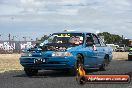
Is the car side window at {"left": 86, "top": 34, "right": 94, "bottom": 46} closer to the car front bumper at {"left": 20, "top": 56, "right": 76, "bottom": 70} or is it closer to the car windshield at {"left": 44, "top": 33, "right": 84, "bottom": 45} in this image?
the car windshield at {"left": 44, "top": 33, "right": 84, "bottom": 45}

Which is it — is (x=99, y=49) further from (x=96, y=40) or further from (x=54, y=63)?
(x=54, y=63)

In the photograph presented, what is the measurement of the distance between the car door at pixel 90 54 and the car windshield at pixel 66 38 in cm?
31

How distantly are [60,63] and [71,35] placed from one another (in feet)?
6.46

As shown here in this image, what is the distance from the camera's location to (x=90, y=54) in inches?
600

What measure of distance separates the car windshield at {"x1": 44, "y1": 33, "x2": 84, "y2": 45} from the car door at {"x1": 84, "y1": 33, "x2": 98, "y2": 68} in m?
0.31

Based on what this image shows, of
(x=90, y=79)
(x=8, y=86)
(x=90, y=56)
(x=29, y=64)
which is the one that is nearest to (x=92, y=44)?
(x=90, y=56)

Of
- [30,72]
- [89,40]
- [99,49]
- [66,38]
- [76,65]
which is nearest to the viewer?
[76,65]

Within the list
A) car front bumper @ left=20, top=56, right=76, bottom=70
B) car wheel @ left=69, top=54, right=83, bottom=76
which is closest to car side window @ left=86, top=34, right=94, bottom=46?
car wheel @ left=69, top=54, right=83, bottom=76

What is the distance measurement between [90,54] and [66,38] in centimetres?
104

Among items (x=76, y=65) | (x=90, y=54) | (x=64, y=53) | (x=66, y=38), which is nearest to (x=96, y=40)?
(x=90, y=54)

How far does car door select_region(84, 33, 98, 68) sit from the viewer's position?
590 inches

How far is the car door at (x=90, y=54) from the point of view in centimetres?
1498

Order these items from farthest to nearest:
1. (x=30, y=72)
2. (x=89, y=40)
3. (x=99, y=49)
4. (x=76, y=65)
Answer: (x=99, y=49), (x=89, y=40), (x=30, y=72), (x=76, y=65)

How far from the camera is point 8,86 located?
35.8ft
